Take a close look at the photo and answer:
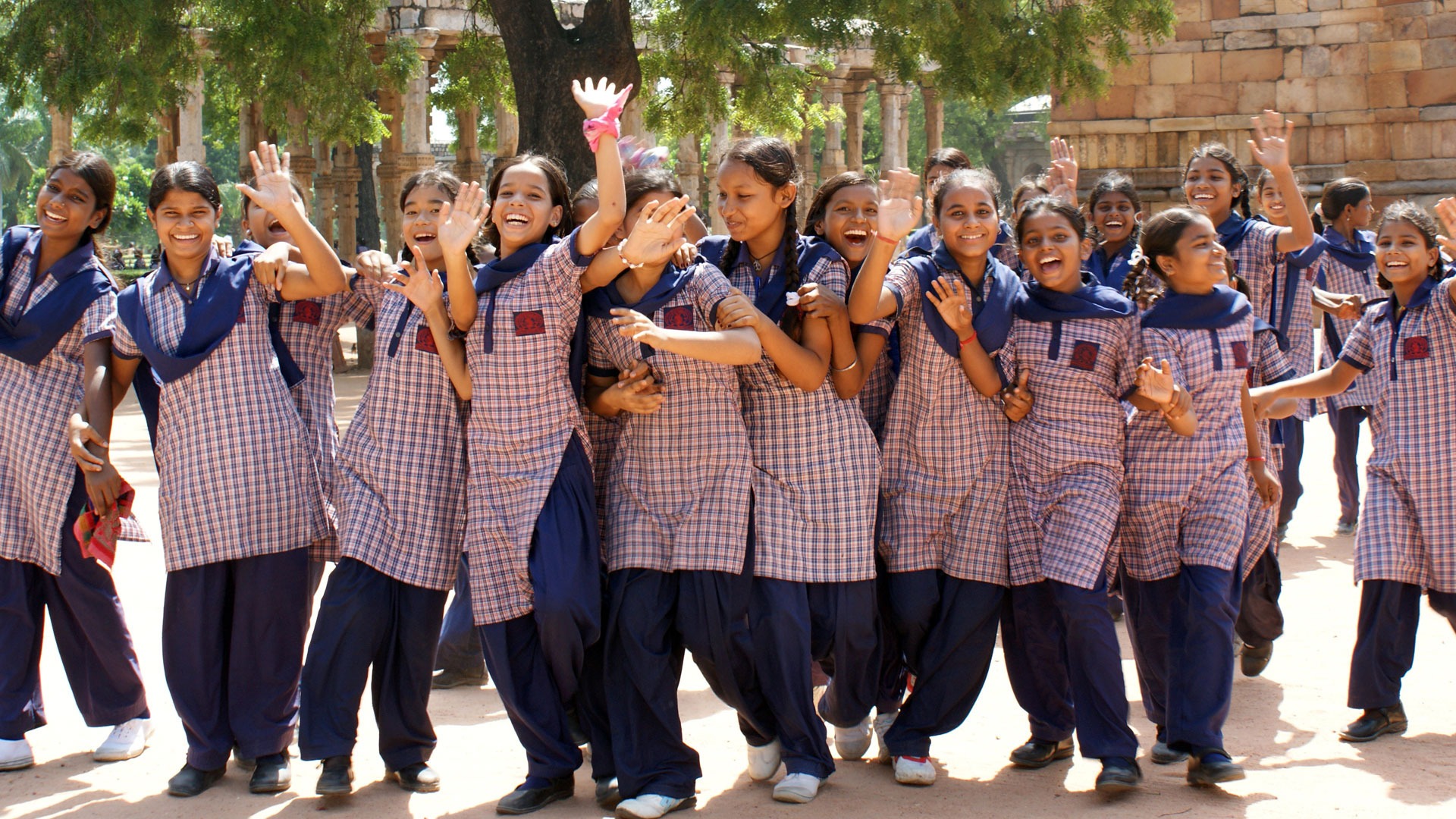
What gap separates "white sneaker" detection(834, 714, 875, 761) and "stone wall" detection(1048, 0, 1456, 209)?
37.5ft

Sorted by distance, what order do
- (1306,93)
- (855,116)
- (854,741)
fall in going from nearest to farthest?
(854,741), (1306,93), (855,116)

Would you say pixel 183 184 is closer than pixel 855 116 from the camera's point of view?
Yes

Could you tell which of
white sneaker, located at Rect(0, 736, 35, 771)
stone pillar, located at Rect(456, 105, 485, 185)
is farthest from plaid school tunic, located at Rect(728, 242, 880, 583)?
stone pillar, located at Rect(456, 105, 485, 185)

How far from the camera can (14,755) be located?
404cm

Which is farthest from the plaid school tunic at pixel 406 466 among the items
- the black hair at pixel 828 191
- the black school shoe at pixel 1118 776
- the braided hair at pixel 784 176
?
the black school shoe at pixel 1118 776

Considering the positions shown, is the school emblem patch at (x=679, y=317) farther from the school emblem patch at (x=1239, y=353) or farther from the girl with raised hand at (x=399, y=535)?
the school emblem patch at (x=1239, y=353)

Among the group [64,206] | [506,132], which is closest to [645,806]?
[64,206]

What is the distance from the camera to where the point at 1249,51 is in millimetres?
14664

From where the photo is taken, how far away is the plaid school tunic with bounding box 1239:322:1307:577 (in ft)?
13.7

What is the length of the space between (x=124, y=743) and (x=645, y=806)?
5.74 feet

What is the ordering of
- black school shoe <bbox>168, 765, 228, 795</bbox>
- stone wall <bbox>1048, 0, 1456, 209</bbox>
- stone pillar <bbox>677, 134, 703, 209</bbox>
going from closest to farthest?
1. black school shoe <bbox>168, 765, 228, 795</bbox>
2. stone wall <bbox>1048, 0, 1456, 209</bbox>
3. stone pillar <bbox>677, 134, 703, 209</bbox>

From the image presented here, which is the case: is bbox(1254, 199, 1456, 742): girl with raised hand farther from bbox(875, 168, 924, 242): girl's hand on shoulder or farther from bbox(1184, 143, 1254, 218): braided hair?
bbox(875, 168, 924, 242): girl's hand on shoulder

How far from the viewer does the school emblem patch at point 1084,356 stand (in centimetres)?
372

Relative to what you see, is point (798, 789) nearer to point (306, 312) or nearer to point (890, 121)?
point (306, 312)
